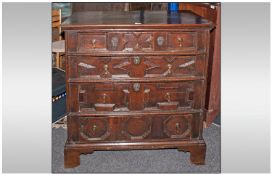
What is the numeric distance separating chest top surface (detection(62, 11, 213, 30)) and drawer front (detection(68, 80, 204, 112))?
0.37 m

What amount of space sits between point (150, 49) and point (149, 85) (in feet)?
0.79

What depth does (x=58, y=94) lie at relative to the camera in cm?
315

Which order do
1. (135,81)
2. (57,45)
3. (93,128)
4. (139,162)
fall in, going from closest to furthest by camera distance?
(135,81) < (93,128) < (139,162) < (57,45)

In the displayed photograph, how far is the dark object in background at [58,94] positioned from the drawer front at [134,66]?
87 centimetres

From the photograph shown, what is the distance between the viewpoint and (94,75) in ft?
7.56

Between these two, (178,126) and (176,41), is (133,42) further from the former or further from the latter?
(178,126)

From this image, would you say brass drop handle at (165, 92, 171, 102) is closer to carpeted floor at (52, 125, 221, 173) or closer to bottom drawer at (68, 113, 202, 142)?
bottom drawer at (68, 113, 202, 142)

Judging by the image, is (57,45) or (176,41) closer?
(176,41)

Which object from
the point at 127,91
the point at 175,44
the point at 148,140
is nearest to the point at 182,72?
the point at 175,44

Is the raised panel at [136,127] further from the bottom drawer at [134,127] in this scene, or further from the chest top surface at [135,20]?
the chest top surface at [135,20]

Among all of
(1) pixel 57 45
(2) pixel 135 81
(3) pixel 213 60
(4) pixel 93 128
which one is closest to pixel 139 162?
(4) pixel 93 128

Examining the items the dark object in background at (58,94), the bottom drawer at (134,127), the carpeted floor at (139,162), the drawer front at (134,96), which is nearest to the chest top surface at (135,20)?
the drawer front at (134,96)

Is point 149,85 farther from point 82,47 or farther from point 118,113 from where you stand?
point 82,47

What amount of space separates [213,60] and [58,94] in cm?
133
